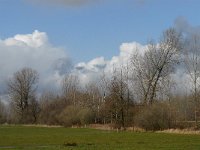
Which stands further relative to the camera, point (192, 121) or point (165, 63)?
point (165, 63)

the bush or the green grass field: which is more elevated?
the bush

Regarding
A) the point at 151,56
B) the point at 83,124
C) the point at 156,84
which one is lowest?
the point at 83,124

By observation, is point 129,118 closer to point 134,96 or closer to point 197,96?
point 134,96

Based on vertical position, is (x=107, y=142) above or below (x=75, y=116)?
below

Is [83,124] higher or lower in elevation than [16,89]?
lower

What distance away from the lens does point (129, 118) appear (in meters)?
90.2

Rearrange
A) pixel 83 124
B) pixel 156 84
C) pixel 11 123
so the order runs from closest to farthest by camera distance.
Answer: pixel 156 84 < pixel 83 124 < pixel 11 123

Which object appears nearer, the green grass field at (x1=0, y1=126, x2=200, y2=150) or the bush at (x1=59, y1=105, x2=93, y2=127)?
the green grass field at (x1=0, y1=126, x2=200, y2=150)

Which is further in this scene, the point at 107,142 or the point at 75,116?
the point at 75,116

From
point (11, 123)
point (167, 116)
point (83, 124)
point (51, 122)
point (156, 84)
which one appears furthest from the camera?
point (11, 123)

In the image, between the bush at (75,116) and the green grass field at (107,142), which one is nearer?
the green grass field at (107,142)

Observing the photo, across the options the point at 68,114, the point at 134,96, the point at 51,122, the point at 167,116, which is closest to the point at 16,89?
the point at 51,122

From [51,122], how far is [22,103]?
13.6 m

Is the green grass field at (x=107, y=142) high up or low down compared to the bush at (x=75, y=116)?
down
